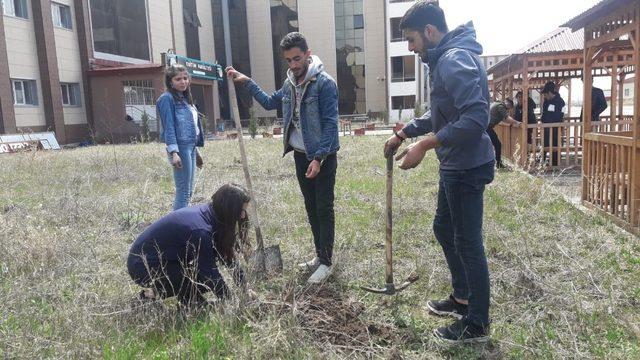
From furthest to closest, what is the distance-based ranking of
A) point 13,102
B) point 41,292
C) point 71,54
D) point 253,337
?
point 71,54, point 13,102, point 41,292, point 253,337

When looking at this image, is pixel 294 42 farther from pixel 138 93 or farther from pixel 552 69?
pixel 138 93

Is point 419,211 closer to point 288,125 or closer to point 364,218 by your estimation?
point 364,218

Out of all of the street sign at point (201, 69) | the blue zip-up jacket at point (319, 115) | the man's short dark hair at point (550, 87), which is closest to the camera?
the blue zip-up jacket at point (319, 115)

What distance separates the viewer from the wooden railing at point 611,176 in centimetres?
526

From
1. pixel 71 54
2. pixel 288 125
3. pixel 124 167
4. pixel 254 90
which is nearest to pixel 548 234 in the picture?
pixel 288 125

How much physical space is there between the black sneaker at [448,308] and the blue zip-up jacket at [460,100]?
101cm

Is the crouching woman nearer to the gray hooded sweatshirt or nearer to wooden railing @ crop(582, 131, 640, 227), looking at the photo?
the gray hooded sweatshirt

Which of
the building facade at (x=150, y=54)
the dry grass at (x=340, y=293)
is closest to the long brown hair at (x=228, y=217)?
the dry grass at (x=340, y=293)

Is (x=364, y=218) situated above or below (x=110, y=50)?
below

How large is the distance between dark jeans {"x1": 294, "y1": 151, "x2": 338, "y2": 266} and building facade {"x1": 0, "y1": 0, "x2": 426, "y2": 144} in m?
18.6

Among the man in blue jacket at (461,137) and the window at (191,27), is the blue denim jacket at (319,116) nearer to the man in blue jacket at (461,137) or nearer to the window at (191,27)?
the man in blue jacket at (461,137)

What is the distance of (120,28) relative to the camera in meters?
27.9

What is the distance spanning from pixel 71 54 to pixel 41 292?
24030 millimetres

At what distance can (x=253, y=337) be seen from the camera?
103 inches
